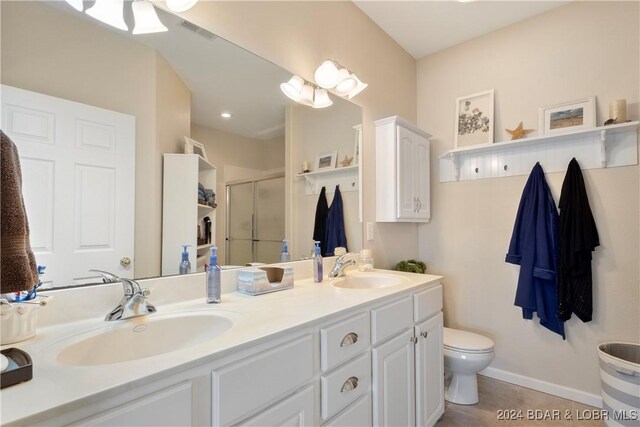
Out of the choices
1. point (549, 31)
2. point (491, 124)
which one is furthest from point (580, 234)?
point (549, 31)

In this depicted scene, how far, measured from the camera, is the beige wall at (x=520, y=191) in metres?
1.97

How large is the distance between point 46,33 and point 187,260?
0.86 m

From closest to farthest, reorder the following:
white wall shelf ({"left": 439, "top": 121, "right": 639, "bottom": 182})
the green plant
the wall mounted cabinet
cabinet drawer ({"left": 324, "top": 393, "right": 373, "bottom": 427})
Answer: cabinet drawer ({"left": 324, "top": 393, "right": 373, "bottom": 427})
the wall mounted cabinet
white wall shelf ({"left": 439, "top": 121, "right": 639, "bottom": 182})
the green plant

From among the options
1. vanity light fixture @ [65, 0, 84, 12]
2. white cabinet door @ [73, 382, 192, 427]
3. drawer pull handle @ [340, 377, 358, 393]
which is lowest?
drawer pull handle @ [340, 377, 358, 393]

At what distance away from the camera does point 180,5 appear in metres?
1.19

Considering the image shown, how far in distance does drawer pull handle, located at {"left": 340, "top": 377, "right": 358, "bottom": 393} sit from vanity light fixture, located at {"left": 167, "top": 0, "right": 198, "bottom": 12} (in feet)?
5.08

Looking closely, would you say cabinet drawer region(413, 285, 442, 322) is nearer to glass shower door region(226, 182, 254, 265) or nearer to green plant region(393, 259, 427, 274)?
green plant region(393, 259, 427, 274)

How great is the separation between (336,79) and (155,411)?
1814 mm

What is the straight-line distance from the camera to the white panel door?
0.90 m

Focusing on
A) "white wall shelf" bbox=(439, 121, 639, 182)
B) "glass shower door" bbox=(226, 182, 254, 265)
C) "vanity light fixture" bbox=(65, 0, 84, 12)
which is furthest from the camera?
"white wall shelf" bbox=(439, 121, 639, 182)

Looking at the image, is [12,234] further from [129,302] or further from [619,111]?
[619,111]

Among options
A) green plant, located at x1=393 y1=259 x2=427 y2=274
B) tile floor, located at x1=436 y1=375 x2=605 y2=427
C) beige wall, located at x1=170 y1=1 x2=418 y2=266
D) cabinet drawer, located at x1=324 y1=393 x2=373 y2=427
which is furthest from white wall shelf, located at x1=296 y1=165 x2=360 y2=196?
tile floor, located at x1=436 y1=375 x2=605 y2=427

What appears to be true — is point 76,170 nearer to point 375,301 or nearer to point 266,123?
point 266,123

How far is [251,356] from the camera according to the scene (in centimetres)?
83
